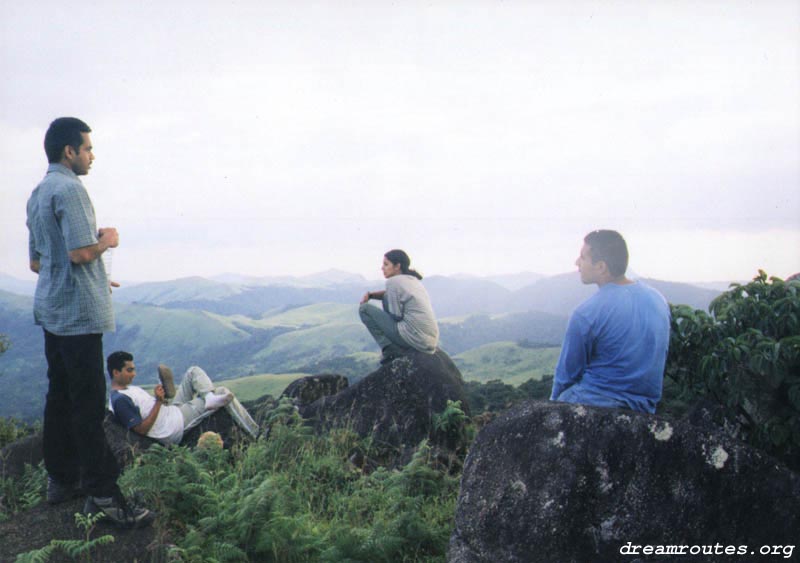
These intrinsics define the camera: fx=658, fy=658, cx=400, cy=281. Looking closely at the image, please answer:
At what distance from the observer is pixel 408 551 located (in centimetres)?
632

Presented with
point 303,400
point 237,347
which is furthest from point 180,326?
point 303,400

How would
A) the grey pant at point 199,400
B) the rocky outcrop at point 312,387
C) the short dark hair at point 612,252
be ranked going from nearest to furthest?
the short dark hair at point 612,252, the grey pant at point 199,400, the rocky outcrop at point 312,387

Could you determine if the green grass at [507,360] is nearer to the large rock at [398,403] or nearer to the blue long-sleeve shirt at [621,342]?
the large rock at [398,403]

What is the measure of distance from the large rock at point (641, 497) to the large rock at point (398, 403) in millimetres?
5916

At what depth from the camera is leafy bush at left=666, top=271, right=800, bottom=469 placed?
21.0 feet

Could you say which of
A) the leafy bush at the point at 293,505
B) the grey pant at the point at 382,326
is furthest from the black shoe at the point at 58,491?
the grey pant at the point at 382,326

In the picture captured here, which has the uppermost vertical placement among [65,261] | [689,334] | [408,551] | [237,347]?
[65,261]

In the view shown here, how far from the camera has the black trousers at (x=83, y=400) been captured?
5.79 m

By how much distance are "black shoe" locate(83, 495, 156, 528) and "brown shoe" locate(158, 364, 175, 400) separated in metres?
3.33

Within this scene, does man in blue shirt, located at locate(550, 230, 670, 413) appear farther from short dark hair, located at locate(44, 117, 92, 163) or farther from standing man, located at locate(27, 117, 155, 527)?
short dark hair, located at locate(44, 117, 92, 163)

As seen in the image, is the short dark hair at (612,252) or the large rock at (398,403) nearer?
the short dark hair at (612,252)

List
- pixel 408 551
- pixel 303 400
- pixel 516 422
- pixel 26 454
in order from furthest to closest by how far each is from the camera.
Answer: pixel 303 400, pixel 26 454, pixel 408 551, pixel 516 422

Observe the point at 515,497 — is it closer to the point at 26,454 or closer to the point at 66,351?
the point at 66,351

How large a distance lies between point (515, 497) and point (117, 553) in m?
3.58
